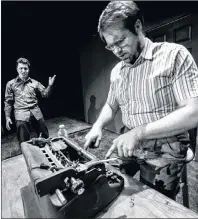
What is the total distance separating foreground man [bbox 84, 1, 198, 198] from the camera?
1202mm

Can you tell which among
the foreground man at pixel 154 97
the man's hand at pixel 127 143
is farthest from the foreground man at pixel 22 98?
the man's hand at pixel 127 143

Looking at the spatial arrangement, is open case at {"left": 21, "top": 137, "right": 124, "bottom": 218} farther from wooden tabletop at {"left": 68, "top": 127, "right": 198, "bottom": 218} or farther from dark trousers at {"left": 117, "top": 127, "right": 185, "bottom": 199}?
dark trousers at {"left": 117, "top": 127, "right": 185, "bottom": 199}

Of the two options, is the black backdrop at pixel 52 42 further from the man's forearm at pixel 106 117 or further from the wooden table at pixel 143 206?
the wooden table at pixel 143 206

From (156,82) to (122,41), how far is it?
0.41 m

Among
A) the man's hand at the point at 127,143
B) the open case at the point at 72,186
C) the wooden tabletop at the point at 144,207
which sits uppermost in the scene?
the man's hand at the point at 127,143

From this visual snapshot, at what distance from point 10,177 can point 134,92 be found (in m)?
1.29

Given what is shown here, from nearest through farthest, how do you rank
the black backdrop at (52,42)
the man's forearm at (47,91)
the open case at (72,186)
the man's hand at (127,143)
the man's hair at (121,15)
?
the open case at (72,186) < the man's hand at (127,143) < the man's hair at (121,15) < the man's forearm at (47,91) < the black backdrop at (52,42)

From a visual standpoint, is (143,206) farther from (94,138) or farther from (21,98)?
(21,98)

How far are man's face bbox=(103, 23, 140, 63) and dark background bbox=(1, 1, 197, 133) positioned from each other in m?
2.66

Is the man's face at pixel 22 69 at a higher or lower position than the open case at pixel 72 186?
higher

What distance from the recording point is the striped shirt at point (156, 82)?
4.03 ft

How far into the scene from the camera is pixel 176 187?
4.57 ft

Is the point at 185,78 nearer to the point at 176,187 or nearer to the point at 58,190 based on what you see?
the point at 176,187

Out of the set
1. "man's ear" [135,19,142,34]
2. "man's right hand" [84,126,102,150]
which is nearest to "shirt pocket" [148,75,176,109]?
"man's ear" [135,19,142,34]
